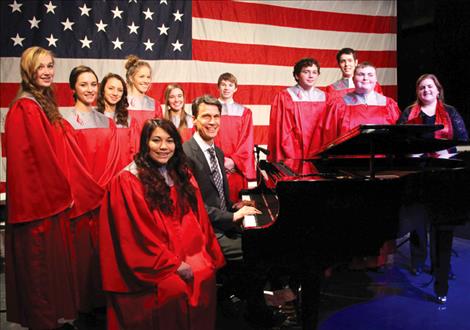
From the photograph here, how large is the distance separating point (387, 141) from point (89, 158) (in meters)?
2.14

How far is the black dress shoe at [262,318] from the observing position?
289cm

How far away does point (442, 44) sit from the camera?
5719 millimetres

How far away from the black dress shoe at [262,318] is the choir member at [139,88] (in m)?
2.05

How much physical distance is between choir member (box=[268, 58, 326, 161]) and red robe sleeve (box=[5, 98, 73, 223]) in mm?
2110

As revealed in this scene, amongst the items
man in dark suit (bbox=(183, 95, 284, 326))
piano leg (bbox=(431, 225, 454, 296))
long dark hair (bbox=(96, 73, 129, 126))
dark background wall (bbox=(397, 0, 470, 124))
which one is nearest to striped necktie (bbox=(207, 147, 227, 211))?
man in dark suit (bbox=(183, 95, 284, 326))

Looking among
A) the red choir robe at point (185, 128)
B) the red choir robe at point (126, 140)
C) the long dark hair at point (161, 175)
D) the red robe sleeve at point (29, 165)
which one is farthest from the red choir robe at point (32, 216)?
the red choir robe at point (185, 128)

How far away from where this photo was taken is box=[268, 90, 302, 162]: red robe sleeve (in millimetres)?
4375

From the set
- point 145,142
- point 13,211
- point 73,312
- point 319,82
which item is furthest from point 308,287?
point 319,82

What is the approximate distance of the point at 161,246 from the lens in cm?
226

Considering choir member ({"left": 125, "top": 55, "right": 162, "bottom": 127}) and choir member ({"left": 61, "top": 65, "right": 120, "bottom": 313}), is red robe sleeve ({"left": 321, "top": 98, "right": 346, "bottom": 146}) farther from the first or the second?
choir member ({"left": 61, "top": 65, "right": 120, "bottom": 313})

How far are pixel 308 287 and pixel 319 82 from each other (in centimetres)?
424

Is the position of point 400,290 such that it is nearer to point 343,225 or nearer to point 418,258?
point 418,258

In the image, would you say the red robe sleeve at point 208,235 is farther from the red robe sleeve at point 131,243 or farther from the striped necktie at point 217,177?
the striped necktie at point 217,177

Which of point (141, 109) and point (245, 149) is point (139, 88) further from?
point (245, 149)
